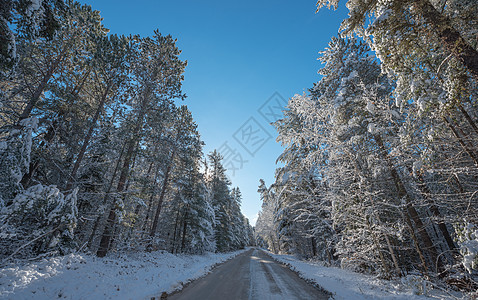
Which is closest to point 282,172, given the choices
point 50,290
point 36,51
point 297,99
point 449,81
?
point 297,99

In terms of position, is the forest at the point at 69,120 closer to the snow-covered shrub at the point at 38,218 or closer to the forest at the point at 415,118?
the snow-covered shrub at the point at 38,218

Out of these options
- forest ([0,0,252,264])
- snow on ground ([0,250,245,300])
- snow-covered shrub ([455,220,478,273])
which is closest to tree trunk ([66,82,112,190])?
forest ([0,0,252,264])

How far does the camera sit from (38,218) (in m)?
7.44

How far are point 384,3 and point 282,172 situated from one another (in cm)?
1375

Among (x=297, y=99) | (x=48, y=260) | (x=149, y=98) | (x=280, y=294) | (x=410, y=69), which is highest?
(x=149, y=98)

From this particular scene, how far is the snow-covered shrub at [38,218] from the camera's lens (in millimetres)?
6348

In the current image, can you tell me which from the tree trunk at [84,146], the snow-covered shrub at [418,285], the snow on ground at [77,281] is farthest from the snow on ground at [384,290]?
the tree trunk at [84,146]

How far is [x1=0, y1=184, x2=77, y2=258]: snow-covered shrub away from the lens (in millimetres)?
6348

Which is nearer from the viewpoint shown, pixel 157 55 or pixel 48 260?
pixel 48 260

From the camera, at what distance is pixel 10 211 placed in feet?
20.5

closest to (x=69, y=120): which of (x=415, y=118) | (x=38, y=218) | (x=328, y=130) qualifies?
(x=38, y=218)

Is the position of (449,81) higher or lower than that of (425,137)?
higher

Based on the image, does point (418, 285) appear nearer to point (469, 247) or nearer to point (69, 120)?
point (469, 247)

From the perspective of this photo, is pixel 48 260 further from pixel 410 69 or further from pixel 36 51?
pixel 410 69
